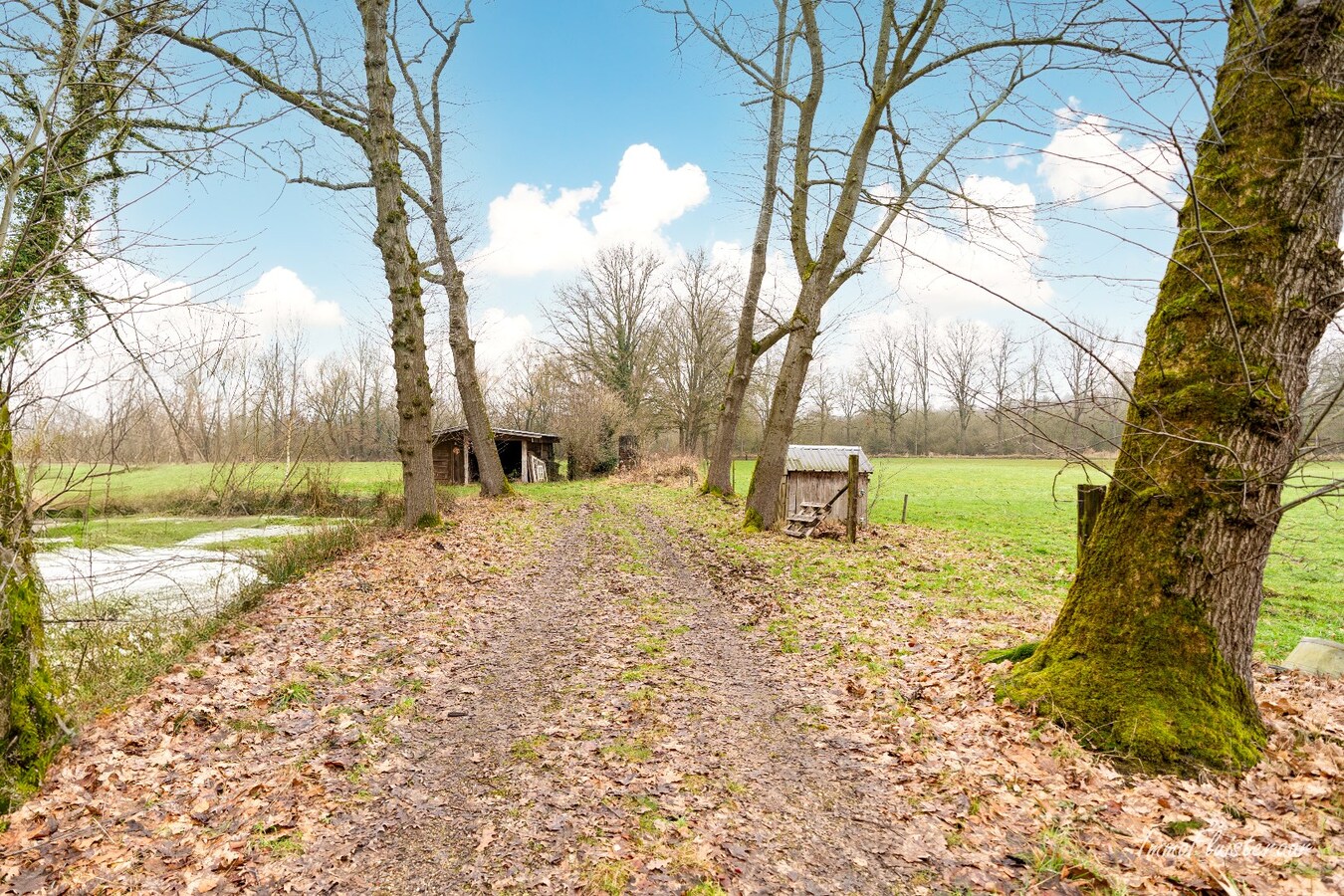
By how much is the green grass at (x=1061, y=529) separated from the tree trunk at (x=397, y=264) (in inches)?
440

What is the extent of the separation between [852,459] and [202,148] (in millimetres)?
11526

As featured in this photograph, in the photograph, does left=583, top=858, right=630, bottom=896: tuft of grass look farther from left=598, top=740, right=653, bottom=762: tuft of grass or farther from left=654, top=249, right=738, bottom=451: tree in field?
left=654, top=249, right=738, bottom=451: tree in field

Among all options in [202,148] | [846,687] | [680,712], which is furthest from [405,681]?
[202,148]

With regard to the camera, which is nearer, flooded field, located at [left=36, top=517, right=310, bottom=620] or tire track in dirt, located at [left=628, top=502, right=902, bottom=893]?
tire track in dirt, located at [left=628, top=502, right=902, bottom=893]

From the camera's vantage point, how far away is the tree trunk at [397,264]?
1152 centimetres

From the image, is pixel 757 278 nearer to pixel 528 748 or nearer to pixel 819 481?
pixel 819 481

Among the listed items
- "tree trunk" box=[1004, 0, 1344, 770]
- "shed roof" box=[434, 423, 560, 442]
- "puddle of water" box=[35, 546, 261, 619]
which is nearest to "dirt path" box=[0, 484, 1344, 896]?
"tree trunk" box=[1004, 0, 1344, 770]

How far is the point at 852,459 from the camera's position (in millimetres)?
12578

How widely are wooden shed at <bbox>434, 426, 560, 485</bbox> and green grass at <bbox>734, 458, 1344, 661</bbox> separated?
11.2 meters

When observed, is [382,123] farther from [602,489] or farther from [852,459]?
[602,489]

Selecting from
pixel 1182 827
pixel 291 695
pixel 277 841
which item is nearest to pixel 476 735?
pixel 277 841

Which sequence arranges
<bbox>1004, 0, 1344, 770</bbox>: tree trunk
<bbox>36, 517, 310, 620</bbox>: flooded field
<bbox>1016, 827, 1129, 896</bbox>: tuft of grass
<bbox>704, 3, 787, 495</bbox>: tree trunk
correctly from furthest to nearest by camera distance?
<bbox>704, 3, 787, 495</bbox>: tree trunk
<bbox>36, 517, 310, 620</bbox>: flooded field
<bbox>1004, 0, 1344, 770</bbox>: tree trunk
<bbox>1016, 827, 1129, 896</bbox>: tuft of grass

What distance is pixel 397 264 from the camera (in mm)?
11688

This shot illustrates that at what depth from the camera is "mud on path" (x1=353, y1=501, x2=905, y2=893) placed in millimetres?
3043
